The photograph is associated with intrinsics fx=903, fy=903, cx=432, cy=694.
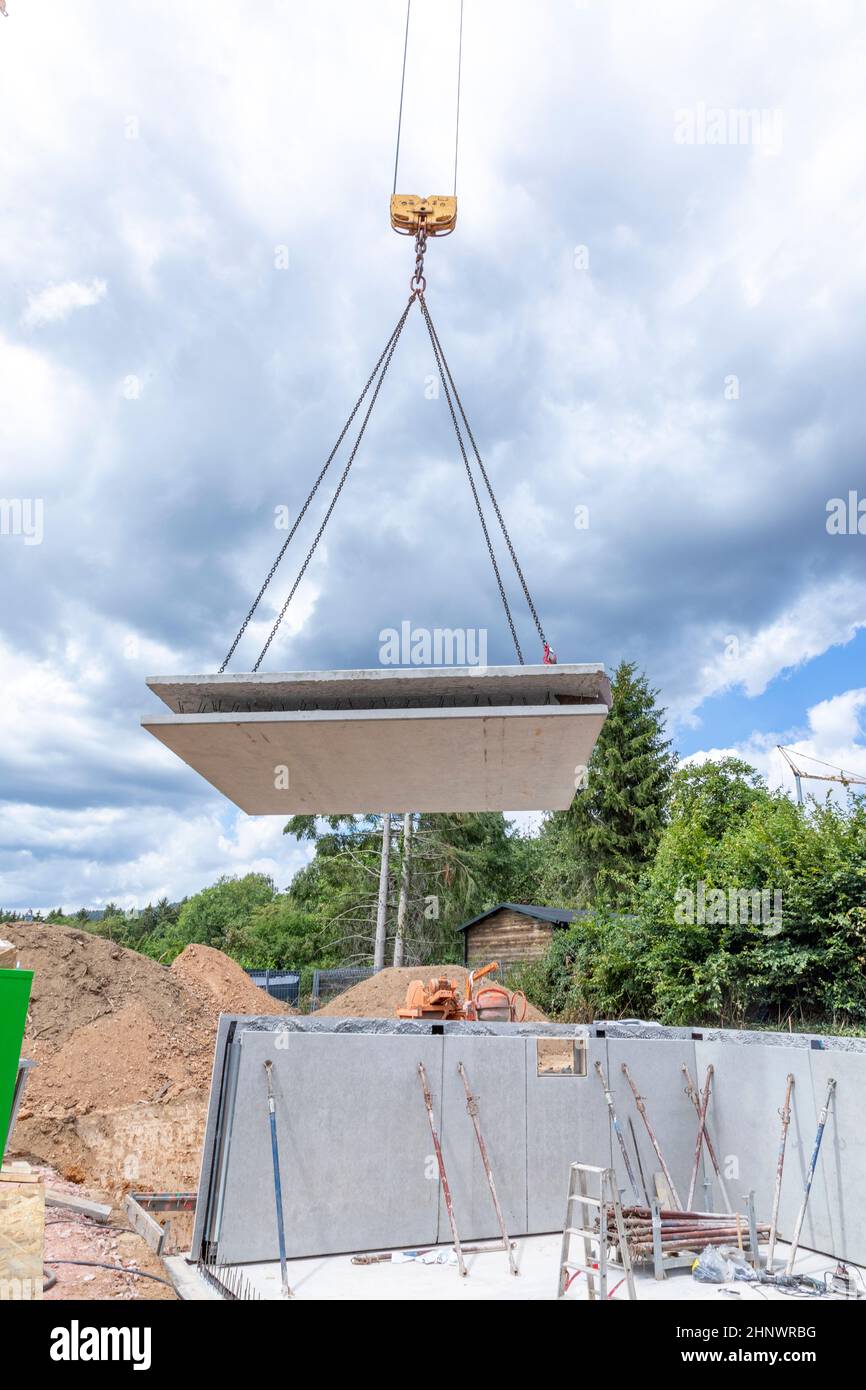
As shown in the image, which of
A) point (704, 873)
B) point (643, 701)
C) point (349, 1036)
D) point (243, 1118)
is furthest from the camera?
point (643, 701)

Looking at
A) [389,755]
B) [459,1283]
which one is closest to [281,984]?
[389,755]

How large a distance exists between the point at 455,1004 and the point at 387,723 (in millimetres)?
4900

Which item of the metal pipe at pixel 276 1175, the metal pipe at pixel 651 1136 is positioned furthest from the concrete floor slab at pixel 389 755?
the metal pipe at pixel 651 1136

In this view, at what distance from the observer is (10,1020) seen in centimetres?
420

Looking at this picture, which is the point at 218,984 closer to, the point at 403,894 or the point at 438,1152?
the point at 403,894

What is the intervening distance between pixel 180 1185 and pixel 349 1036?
157 inches

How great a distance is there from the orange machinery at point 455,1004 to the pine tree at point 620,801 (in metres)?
17.7

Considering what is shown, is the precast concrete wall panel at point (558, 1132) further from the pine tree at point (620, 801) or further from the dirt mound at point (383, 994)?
the pine tree at point (620, 801)

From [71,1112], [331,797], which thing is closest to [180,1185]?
[71,1112]

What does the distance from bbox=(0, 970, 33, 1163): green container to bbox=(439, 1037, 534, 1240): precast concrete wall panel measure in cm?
460

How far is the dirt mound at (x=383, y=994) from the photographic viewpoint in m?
19.1
